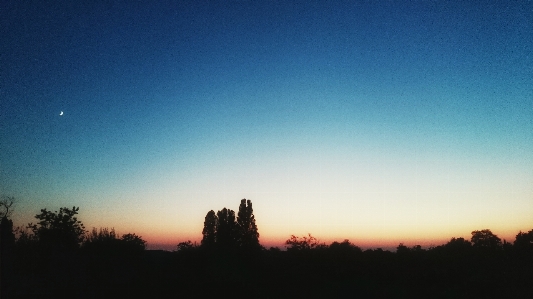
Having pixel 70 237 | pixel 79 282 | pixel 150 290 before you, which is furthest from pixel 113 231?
pixel 70 237

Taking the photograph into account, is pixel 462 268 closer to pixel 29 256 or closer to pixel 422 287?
pixel 422 287

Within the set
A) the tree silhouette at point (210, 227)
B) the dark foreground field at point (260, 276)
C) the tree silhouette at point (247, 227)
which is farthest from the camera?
the tree silhouette at point (210, 227)

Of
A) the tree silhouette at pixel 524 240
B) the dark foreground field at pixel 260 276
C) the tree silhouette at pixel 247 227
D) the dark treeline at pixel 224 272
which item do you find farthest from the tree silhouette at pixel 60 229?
the tree silhouette at pixel 524 240

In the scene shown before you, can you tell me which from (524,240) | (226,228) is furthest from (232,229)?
(524,240)


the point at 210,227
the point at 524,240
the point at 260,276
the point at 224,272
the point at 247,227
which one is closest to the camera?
the point at 224,272

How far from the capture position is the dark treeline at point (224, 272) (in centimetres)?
1630

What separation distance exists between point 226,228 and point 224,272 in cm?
3747

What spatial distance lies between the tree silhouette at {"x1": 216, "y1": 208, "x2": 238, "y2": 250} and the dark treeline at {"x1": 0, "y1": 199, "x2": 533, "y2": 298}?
74.4 ft

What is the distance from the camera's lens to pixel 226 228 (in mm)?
56875

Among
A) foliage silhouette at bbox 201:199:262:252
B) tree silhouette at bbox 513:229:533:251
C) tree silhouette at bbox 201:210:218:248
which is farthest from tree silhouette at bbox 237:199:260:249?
tree silhouette at bbox 513:229:533:251

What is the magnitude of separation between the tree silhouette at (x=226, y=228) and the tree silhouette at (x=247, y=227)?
137cm

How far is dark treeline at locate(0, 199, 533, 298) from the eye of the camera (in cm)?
1630

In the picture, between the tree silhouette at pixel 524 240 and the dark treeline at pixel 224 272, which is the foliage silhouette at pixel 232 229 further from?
the tree silhouette at pixel 524 240

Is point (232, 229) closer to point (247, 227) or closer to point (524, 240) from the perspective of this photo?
point (247, 227)
